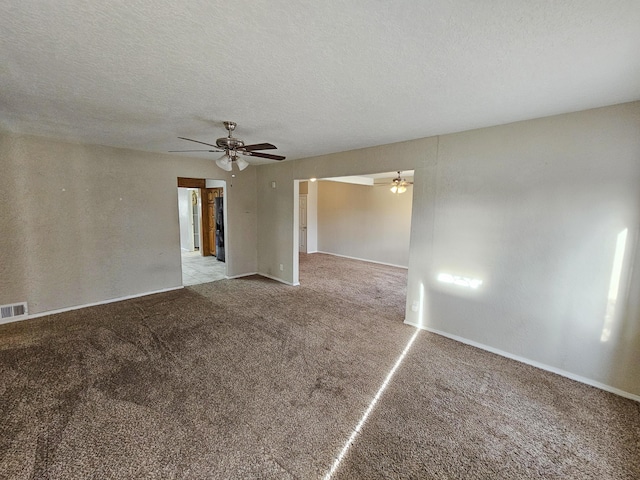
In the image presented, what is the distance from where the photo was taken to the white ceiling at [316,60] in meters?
1.31

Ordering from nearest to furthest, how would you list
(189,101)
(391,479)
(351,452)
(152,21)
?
(152,21) → (391,479) → (351,452) → (189,101)

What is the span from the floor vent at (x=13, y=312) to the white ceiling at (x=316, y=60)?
246 centimetres

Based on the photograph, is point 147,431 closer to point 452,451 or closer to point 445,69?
point 452,451

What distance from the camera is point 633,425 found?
208 centimetres

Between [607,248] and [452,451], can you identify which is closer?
[452,451]

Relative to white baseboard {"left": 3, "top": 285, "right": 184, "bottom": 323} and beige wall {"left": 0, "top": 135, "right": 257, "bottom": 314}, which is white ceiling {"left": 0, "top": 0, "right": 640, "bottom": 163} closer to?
beige wall {"left": 0, "top": 135, "right": 257, "bottom": 314}

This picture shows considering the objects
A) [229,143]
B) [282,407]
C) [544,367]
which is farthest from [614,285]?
[229,143]

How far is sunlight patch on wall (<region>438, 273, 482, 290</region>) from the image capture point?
3.22 m

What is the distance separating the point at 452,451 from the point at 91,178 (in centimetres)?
545

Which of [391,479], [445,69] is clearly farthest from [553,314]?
[445,69]

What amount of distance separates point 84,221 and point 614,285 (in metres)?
6.42

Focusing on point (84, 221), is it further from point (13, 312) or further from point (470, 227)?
point (470, 227)

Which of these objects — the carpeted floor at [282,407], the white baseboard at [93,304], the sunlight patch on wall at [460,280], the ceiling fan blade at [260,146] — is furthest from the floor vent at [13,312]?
the sunlight patch on wall at [460,280]

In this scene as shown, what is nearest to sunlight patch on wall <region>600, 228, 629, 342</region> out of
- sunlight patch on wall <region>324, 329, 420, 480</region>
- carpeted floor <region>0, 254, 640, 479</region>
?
carpeted floor <region>0, 254, 640, 479</region>
